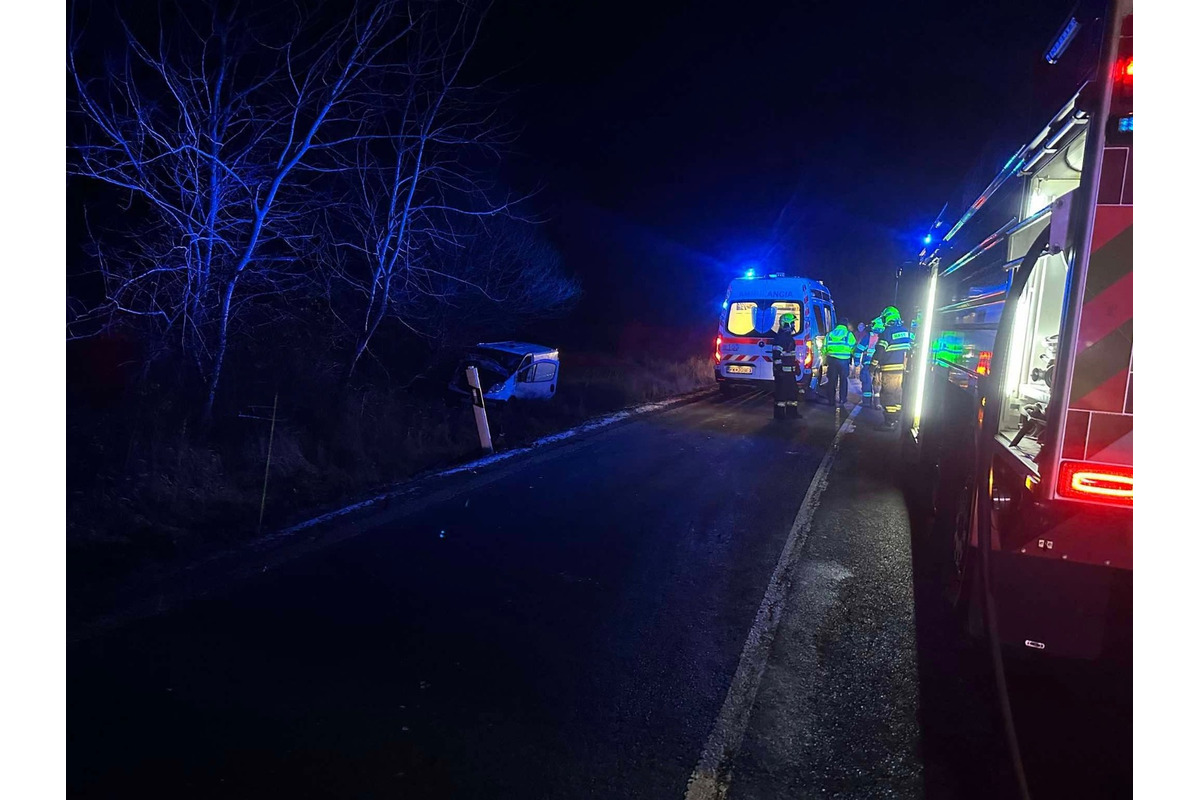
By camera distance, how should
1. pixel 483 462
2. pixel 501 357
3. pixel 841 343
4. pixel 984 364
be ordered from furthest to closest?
pixel 841 343 < pixel 501 357 < pixel 483 462 < pixel 984 364

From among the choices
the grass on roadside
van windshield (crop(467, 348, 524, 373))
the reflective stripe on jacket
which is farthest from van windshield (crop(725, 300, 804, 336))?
the grass on roadside

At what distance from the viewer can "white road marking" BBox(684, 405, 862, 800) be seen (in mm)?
2742

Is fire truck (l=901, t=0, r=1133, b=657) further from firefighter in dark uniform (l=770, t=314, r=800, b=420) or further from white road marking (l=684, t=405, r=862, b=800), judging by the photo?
firefighter in dark uniform (l=770, t=314, r=800, b=420)

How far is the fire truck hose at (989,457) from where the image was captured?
3414 mm

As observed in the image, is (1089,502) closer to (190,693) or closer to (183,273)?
(190,693)

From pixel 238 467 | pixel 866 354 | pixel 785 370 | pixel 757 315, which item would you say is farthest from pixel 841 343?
pixel 238 467

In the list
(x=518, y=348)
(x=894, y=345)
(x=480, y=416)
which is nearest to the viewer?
(x=480, y=416)

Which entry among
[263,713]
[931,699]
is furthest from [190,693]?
[931,699]

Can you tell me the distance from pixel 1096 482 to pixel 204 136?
8.49m

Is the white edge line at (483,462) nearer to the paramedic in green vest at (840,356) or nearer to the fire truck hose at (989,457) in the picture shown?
the paramedic in green vest at (840,356)

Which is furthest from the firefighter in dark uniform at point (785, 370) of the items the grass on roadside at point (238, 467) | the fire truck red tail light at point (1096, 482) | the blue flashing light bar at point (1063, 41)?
the fire truck red tail light at point (1096, 482)

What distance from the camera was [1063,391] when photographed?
110 inches

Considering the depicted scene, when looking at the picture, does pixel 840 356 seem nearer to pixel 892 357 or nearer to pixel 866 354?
pixel 866 354

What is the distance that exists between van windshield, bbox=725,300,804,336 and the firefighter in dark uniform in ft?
7.70
